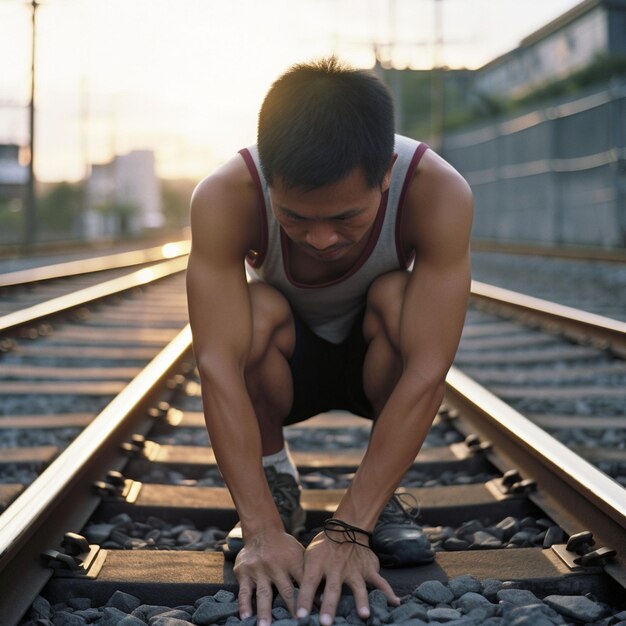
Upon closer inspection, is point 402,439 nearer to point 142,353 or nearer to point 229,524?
point 229,524

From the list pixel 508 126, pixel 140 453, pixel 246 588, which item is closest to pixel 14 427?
pixel 140 453

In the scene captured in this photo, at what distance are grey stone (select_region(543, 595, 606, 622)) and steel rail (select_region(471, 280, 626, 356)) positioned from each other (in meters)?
3.46

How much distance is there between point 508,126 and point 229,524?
76.5 ft

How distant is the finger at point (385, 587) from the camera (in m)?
2.24

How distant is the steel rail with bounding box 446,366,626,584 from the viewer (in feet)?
8.40

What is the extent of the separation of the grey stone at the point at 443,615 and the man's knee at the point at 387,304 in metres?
0.74

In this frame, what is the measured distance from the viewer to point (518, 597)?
2.24m

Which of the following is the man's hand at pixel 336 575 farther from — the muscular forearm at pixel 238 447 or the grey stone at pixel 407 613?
the muscular forearm at pixel 238 447

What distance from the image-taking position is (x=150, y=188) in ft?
377

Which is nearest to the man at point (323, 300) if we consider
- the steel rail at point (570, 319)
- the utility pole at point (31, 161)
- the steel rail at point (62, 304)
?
the steel rail at point (570, 319)

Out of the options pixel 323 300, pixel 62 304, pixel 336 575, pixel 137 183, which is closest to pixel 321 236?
pixel 323 300

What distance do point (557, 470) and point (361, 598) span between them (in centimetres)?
104

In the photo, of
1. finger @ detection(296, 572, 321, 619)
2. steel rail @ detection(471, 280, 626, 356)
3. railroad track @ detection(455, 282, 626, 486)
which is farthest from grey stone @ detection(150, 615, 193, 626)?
steel rail @ detection(471, 280, 626, 356)

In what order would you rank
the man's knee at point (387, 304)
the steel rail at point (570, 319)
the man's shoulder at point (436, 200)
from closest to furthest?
the man's shoulder at point (436, 200) < the man's knee at point (387, 304) < the steel rail at point (570, 319)
